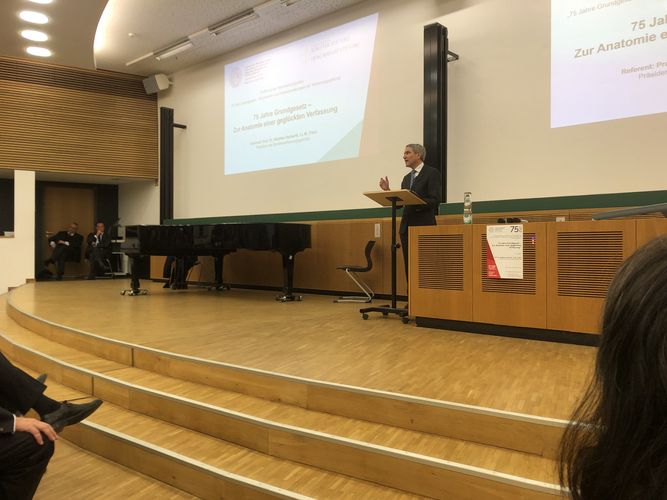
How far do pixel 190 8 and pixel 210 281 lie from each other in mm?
4111

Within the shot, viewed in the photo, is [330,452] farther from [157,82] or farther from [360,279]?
[157,82]

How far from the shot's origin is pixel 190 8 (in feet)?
23.0

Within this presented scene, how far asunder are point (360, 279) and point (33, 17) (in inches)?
194

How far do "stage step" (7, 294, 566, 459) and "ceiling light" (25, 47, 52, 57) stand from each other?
576 cm

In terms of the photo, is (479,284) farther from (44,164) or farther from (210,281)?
(44,164)

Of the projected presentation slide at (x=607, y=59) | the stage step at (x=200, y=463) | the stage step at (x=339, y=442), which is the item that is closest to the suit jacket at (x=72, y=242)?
the stage step at (x=339, y=442)

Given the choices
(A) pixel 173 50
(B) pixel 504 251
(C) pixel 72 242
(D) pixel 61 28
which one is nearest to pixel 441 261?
(B) pixel 504 251

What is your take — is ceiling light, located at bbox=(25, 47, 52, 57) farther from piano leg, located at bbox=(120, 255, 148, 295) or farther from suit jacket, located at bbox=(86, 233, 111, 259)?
suit jacket, located at bbox=(86, 233, 111, 259)

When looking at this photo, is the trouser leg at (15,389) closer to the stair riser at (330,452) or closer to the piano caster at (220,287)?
the stair riser at (330,452)

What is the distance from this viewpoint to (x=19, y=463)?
1.71 meters

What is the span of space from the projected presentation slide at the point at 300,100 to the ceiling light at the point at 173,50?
0.73m

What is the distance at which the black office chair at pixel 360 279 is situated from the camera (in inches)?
229

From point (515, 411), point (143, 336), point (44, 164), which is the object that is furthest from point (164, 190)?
point (515, 411)

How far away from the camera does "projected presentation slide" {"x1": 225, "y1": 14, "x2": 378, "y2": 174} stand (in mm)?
6746
